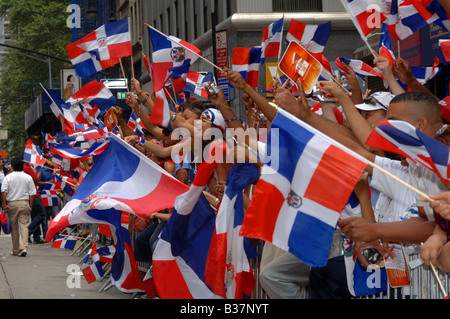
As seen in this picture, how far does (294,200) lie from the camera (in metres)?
5.21

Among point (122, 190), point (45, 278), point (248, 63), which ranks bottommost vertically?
point (45, 278)

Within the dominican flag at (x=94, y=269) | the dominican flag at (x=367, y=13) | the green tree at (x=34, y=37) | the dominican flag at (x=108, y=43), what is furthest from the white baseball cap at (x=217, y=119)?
the green tree at (x=34, y=37)

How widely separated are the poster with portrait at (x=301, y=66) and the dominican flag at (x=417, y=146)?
333 centimetres

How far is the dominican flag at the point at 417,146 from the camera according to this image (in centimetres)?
453

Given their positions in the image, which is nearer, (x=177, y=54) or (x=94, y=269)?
(x=177, y=54)

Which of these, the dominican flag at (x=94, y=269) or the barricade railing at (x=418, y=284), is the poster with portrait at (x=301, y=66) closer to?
the barricade railing at (x=418, y=284)

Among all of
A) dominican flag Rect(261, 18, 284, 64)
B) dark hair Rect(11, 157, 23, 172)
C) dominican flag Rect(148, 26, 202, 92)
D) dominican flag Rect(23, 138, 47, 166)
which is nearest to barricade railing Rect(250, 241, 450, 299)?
dominican flag Rect(261, 18, 284, 64)

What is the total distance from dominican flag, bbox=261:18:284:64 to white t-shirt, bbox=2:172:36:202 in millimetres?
9215

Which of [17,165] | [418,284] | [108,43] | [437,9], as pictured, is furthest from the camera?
[17,165]

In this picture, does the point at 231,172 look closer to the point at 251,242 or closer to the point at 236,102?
the point at 251,242

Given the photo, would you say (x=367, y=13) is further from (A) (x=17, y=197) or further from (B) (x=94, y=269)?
(A) (x=17, y=197)

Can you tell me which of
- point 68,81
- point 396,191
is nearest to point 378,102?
point 396,191

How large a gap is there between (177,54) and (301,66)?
3.36 m
